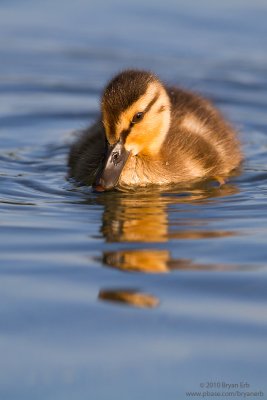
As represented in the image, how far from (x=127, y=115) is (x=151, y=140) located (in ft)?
1.63

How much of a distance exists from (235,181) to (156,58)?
133 inches

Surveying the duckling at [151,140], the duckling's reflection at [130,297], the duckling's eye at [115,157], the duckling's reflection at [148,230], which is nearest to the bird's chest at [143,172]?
the duckling at [151,140]

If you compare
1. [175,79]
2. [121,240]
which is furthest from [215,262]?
[175,79]

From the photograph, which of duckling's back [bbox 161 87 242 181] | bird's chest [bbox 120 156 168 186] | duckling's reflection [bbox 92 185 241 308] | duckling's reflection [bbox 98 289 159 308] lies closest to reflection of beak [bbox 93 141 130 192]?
duckling's reflection [bbox 92 185 241 308]

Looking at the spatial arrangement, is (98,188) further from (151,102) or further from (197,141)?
(197,141)

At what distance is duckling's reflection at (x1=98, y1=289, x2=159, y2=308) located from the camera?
4773 mm

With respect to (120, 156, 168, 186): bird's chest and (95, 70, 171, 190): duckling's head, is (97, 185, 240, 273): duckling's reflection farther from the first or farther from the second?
(95, 70, 171, 190): duckling's head

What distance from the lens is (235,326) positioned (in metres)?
4.58

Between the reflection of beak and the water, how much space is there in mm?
119

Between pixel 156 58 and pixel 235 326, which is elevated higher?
pixel 156 58

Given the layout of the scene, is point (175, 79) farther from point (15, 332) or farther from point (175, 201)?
point (15, 332)

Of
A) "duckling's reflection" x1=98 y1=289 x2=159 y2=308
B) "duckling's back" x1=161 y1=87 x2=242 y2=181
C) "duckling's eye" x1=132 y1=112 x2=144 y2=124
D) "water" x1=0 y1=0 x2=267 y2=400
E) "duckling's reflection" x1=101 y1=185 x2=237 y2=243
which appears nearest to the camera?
"water" x1=0 y1=0 x2=267 y2=400

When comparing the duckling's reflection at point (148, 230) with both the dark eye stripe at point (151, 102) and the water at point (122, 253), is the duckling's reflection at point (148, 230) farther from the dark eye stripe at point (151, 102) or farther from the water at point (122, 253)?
the dark eye stripe at point (151, 102)

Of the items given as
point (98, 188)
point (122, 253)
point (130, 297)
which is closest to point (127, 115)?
point (98, 188)
